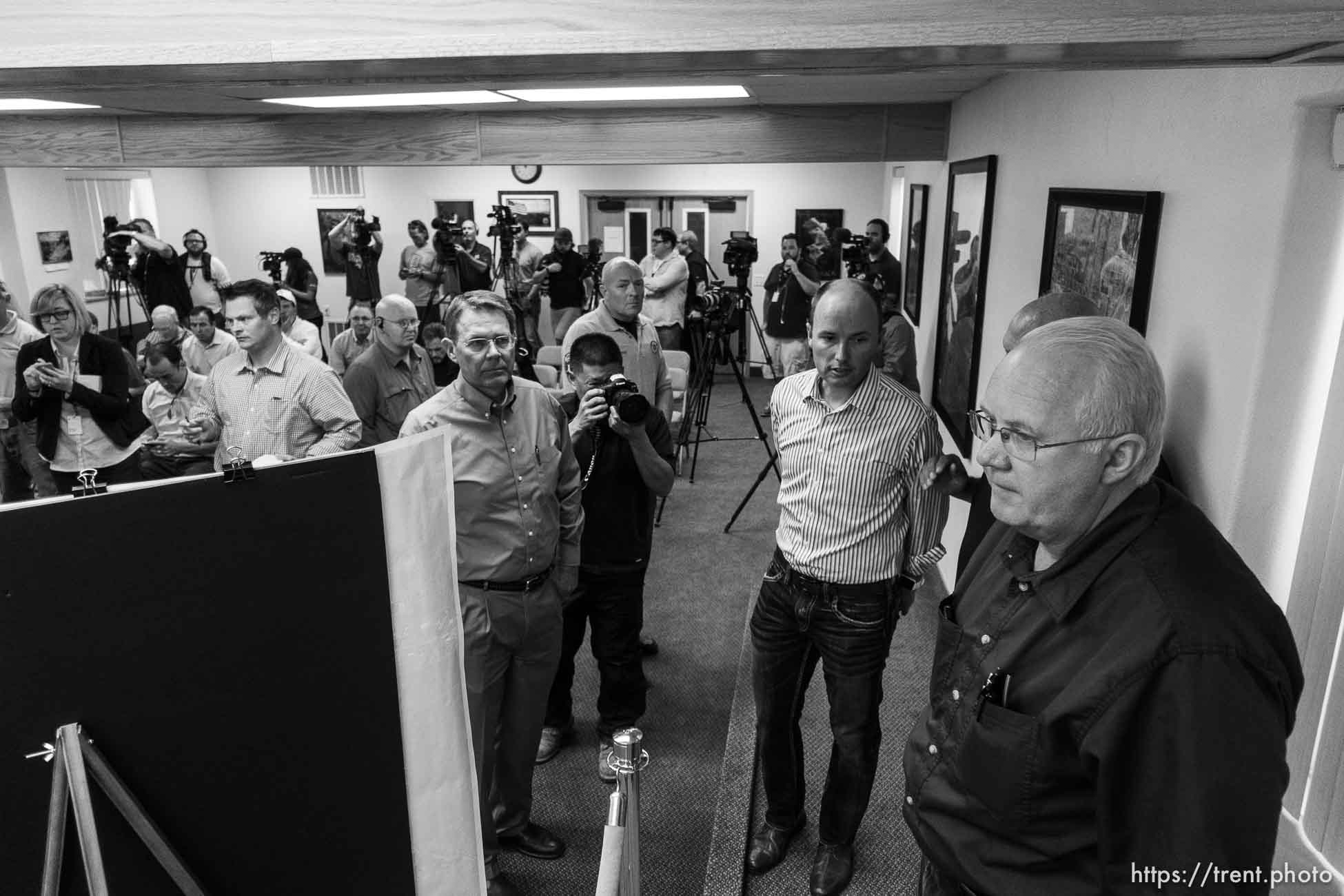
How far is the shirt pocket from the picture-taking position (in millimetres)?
1152

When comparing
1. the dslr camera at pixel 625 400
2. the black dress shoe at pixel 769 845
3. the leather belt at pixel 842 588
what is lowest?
the black dress shoe at pixel 769 845

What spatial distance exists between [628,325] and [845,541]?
1.88 metres

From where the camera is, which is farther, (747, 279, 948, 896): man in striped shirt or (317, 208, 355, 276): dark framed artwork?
(317, 208, 355, 276): dark framed artwork

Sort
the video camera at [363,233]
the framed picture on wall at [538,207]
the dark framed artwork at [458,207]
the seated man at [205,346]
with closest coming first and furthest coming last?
1. the seated man at [205,346]
2. the video camera at [363,233]
3. the framed picture on wall at [538,207]
4. the dark framed artwork at [458,207]

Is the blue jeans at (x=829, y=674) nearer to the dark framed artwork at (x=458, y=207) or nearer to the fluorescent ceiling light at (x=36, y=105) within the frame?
the fluorescent ceiling light at (x=36, y=105)

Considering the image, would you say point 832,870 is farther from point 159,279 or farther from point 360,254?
point 159,279

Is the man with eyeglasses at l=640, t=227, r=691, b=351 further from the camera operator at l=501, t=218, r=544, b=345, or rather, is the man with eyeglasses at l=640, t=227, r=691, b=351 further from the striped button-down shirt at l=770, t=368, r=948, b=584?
the striped button-down shirt at l=770, t=368, r=948, b=584

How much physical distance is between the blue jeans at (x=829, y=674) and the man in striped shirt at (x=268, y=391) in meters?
1.54

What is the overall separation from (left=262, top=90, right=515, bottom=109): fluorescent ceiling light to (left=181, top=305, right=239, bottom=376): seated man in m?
1.91

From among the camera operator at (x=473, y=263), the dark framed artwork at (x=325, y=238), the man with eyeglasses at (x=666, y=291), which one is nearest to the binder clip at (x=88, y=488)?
the camera operator at (x=473, y=263)

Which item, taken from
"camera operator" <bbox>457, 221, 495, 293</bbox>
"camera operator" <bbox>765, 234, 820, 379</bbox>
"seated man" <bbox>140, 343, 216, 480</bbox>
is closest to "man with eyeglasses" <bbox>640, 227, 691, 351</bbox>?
"camera operator" <bbox>765, 234, 820, 379</bbox>

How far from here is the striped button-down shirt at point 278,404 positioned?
2840 mm

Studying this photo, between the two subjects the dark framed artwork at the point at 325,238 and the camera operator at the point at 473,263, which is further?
the dark framed artwork at the point at 325,238

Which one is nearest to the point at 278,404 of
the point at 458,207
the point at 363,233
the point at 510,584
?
the point at 510,584
